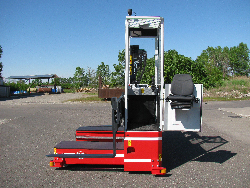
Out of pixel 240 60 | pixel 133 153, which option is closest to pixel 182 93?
pixel 133 153

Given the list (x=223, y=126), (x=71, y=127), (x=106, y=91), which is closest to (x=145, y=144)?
(x=71, y=127)

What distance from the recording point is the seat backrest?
5031 mm

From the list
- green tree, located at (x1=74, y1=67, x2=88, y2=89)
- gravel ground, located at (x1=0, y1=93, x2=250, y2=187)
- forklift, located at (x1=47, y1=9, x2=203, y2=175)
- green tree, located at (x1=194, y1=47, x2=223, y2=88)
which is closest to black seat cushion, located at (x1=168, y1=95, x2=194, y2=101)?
forklift, located at (x1=47, y1=9, x2=203, y2=175)

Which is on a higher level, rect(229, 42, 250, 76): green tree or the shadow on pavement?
rect(229, 42, 250, 76): green tree

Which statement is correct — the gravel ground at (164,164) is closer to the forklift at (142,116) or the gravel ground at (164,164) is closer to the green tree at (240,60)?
the forklift at (142,116)

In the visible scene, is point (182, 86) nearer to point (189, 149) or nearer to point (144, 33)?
point (144, 33)

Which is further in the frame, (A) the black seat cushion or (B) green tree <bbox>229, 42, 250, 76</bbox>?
(B) green tree <bbox>229, 42, 250, 76</bbox>

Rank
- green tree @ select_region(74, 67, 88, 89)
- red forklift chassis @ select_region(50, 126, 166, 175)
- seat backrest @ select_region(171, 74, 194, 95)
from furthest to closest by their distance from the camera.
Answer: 1. green tree @ select_region(74, 67, 88, 89)
2. seat backrest @ select_region(171, 74, 194, 95)
3. red forklift chassis @ select_region(50, 126, 166, 175)

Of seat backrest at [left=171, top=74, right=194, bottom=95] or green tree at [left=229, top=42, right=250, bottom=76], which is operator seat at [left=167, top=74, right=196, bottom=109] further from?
green tree at [left=229, top=42, right=250, bottom=76]

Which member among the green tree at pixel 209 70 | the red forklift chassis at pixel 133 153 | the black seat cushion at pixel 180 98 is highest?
the green tree at pixel 209 70

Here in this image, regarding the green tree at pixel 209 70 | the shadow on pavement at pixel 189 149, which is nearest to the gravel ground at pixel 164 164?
the shadow on pavement at pixel 189 149

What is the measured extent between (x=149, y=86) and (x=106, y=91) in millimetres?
17813

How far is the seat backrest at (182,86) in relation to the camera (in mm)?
5031

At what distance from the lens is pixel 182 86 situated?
16.8 feet
